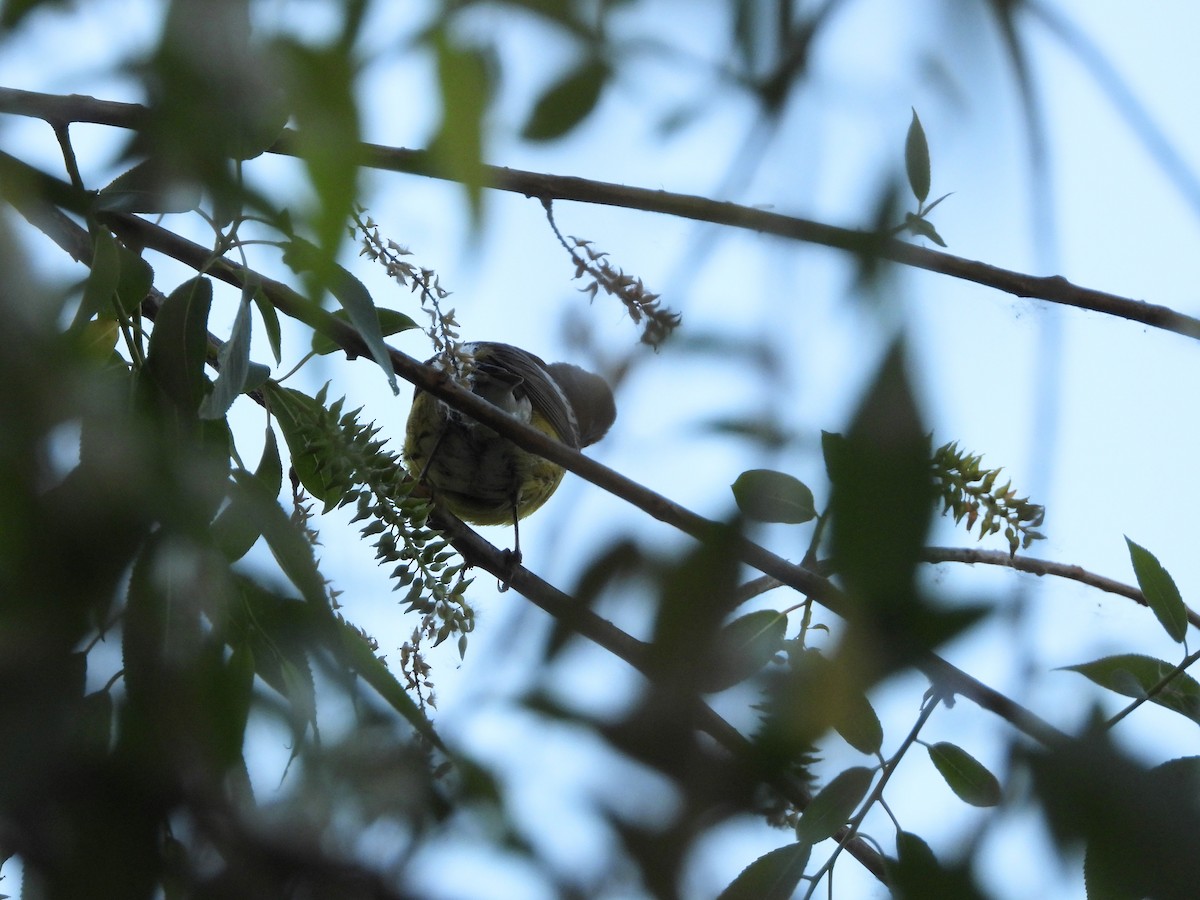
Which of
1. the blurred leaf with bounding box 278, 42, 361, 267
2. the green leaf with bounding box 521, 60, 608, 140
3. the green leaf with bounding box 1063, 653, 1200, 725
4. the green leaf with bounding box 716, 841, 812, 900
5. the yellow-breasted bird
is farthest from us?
the yellow-breasted bird

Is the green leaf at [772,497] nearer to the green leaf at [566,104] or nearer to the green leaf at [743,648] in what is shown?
the green leaf at [743,648]

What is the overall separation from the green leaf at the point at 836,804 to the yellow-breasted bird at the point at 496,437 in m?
1.60

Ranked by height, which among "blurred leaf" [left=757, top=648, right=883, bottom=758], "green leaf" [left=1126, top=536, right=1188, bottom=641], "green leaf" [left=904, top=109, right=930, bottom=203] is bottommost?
"blurred leaf" [left=757, top=648, right=883, bottom=758]

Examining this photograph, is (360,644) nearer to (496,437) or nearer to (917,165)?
(917,165)

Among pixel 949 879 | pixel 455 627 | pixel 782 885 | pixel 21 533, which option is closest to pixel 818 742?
pixel 949 879

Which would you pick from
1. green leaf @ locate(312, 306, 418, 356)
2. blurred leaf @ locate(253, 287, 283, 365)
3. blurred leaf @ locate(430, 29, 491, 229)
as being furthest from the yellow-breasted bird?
blurred leaf @ locate(430, 29, 491, 229)

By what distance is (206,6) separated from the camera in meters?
0.34

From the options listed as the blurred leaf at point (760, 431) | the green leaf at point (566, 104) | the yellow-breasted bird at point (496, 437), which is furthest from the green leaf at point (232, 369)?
the yellow-breasted bird at point (496, 437)

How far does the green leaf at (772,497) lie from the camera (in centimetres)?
50

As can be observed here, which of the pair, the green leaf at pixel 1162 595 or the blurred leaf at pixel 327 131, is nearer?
the blurred leaf at pixel 327 131

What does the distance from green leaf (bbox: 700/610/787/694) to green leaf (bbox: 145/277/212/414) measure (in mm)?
413

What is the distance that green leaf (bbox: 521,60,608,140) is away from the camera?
532 millimetres

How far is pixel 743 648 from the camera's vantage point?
51 centimetres

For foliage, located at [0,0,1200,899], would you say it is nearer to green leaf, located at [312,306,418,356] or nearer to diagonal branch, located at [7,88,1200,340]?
diagonal branch, located at [7,88,1200,340]
